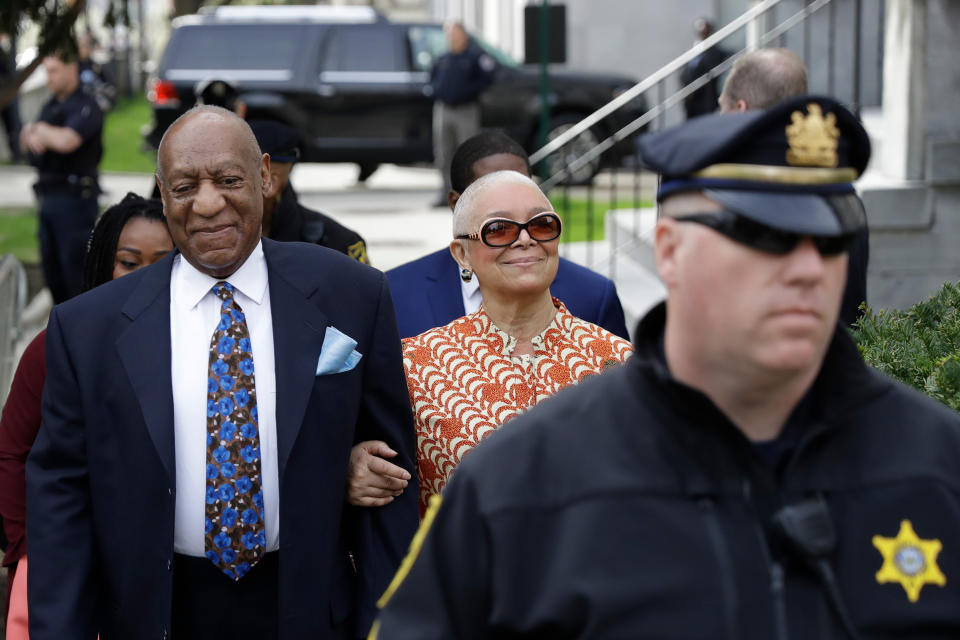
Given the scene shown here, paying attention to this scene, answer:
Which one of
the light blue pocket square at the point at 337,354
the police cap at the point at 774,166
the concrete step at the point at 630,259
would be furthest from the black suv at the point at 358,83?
the police cap at the point at 774,166

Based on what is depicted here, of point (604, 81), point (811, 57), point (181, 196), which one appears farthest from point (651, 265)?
point (604, 81)

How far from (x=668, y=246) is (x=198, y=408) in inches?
66.9

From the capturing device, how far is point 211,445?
3.45 m

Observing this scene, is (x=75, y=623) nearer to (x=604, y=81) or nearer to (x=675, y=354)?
(x=675, y=354)

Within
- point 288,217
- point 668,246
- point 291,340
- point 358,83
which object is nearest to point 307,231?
point 288,217

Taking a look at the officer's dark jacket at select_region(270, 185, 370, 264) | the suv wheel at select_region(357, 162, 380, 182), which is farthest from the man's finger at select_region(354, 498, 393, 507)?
the suv wheel at select_region(357, 162, 380, 182)

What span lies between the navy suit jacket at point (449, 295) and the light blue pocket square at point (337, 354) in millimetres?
1167

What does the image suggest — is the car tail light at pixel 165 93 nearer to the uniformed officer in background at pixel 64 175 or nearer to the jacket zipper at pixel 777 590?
the uniformed officer in background at pixel 64 175

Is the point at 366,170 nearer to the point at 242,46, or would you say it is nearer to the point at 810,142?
the point at 242,46

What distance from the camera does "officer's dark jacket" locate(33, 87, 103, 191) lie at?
10.4m

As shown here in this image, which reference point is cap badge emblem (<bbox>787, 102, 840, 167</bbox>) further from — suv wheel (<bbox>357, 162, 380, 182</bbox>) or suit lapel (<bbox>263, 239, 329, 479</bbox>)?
suv wheel (<bbox>357, 162, 380, 182</bbox>)

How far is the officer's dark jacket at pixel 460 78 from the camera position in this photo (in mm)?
16750

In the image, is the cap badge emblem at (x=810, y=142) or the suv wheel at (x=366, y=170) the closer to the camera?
the cap badge emblem at (x=810, y=142)

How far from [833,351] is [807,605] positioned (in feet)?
1.29
